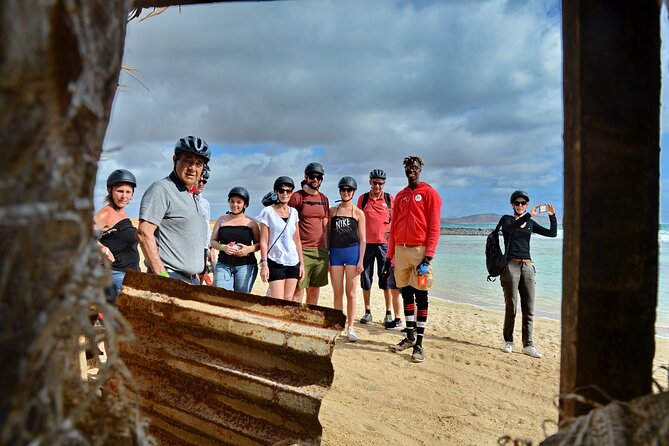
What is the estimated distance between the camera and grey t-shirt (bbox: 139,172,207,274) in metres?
3.68

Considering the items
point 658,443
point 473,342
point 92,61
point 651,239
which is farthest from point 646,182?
point 473,342

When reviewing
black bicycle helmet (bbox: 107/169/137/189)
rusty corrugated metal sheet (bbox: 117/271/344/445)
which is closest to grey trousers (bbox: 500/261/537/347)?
rusty corrugated metal sheet (bbox: 117/271/344/445)

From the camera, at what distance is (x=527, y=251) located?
21.2ft

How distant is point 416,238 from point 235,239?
231 cm

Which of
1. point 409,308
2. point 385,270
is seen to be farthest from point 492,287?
point 409,308

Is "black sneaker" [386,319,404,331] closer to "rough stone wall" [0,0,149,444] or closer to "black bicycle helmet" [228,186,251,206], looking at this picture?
"black bicycle helmet" [228,186,251,206]

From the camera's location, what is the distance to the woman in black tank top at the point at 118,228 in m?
4.91

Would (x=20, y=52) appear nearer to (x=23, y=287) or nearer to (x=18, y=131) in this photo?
(x=18, y=131)

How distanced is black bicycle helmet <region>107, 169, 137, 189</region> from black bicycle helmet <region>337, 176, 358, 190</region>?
2776 millimetres

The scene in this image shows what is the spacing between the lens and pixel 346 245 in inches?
250

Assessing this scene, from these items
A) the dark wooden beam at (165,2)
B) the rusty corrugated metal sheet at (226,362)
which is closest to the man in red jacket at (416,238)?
the rusty corrugated metal sheet at (226,362)

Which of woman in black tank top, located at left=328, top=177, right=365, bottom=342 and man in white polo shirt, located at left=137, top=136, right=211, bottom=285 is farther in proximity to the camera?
woman in black tank top, located at left=328, top=177, right=365, bottom=342

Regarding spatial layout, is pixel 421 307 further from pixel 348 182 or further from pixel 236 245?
pixel 236 245

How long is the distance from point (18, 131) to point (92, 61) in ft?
0.78
